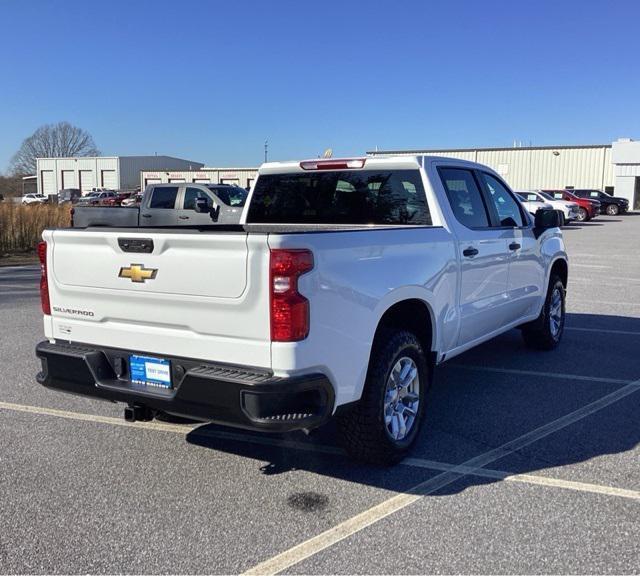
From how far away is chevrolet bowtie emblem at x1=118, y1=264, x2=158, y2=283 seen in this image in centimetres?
377

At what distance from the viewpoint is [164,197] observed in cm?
1834

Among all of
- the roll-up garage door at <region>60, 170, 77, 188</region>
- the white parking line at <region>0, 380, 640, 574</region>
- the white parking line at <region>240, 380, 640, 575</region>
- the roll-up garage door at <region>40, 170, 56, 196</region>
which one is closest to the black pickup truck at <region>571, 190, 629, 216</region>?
the white parking line at <region>0, 380, 640, 574</region>

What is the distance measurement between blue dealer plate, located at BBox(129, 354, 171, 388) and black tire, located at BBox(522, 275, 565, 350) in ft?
14.4

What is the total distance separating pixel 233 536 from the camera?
3.39 meters

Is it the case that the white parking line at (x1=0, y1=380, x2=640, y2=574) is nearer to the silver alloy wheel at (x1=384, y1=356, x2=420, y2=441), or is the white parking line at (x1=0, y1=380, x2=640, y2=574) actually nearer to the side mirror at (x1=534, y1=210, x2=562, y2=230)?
the silver alloy wheel at (x1=384, y1=356, x2=420, y2=441)

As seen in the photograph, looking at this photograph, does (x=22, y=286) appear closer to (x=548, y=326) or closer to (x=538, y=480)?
(x=548, y=326)

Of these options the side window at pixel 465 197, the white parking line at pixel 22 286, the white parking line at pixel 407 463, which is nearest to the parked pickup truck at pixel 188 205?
the white parking line at pixel 22 286

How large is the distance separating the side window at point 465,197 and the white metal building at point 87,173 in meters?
87.6

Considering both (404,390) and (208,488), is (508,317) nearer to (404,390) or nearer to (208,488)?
(404,390)

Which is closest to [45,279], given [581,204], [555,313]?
[555,313]

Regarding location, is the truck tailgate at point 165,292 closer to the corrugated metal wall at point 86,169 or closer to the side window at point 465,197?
the side window at point 465,197

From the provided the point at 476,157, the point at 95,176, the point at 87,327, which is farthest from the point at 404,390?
the point at 95,176

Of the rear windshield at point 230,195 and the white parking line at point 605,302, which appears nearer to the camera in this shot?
the white parking line at point 605,302

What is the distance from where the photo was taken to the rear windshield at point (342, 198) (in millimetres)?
5250
